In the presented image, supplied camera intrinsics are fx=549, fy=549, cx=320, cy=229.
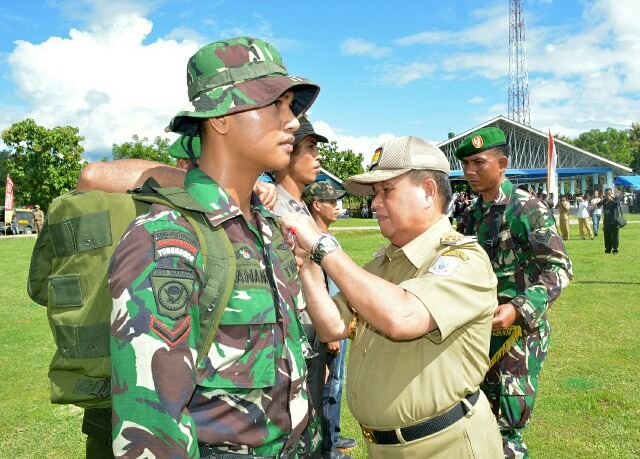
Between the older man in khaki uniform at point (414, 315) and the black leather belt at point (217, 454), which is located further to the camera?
the older man in khaki uniform at point (414, 315)

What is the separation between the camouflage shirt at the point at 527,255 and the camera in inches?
155

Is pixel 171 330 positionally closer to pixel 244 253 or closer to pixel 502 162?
pixel 244 253

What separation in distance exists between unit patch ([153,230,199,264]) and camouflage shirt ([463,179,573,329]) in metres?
2.86

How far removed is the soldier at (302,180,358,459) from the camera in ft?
15.9

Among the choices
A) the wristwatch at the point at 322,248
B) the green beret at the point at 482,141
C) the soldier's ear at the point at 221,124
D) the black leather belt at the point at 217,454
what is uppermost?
the green beret at the point at 482,141

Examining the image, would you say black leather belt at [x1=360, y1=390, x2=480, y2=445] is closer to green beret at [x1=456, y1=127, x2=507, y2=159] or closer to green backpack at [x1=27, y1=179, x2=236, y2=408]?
green backpack at [x1=27, y1=179, x2=236, y2=408]

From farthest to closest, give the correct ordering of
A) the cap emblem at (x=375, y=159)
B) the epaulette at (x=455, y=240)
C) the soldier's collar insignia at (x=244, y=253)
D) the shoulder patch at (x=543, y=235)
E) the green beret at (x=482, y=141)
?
1. the green beret at (x=482, y=141)
2. the shoulder patch at (x=543, y=235)
3. the cap emblem at (x=375, y=159)
4. the epaulette at (x=455, y=240)
5. the soldier's collar insignia at (x=244, y=253)

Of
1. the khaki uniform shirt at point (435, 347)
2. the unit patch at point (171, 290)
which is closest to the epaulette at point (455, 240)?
the khaki uniform shirt at point (435, 347)

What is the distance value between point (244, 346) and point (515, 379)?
2.85 m

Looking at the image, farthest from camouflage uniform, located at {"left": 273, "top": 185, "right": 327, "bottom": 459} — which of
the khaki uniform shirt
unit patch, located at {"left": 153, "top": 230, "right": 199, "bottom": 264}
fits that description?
unit patch, located at {"left": 153, "top": 230, "right": 199, "bottom": 264}

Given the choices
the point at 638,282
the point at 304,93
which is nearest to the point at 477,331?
the point at 304,93

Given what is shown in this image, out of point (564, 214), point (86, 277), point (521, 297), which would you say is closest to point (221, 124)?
point (86, 277)

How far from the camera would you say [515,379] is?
402cm

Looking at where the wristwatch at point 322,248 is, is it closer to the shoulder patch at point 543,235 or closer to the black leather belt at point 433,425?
the black leather belt at point 433,425
